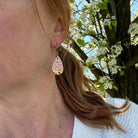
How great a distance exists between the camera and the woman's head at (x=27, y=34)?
0.85 m

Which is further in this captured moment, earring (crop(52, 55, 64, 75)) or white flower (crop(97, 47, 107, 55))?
white flower (crop(97, 47, 107, 55))

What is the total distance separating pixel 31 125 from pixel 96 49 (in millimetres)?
2006

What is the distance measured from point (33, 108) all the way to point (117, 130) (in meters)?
0.60

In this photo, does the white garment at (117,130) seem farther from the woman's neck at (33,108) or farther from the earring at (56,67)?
the earring at (56,67)

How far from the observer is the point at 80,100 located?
55.2 inches

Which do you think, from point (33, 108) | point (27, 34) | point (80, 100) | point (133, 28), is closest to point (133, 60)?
point (133, 28)

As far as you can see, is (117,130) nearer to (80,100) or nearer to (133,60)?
(80,100)

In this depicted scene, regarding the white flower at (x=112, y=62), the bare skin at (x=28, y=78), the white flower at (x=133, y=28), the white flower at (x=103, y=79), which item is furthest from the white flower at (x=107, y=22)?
the bare skin at (x=28, y=78)

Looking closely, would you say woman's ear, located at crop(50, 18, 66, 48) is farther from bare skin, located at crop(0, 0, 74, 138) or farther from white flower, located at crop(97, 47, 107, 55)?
white flower, located at crop(97, 47, 107, 55)

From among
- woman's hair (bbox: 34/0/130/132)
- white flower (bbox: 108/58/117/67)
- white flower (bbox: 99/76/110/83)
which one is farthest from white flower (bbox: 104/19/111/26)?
woman's hair (bbox: 34/0/130/132)

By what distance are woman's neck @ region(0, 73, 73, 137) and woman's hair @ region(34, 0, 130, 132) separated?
0.15 m

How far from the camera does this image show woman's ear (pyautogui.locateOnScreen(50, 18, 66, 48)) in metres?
1.08

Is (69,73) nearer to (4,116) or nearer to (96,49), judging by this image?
(4,116)

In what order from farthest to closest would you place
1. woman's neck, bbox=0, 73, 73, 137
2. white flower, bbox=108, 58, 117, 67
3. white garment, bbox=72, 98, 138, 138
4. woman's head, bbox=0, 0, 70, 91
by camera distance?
white flower, bbox=108, 58, 117, 67, white garment, bbox=72, 98, 138, 138, woman's neck, bbox=0, 73, 73, 137, woman's head, bbox=0, 0, 70, 91
